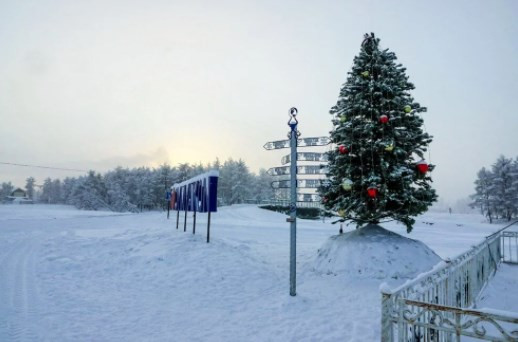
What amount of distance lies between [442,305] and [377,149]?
25.3 feet

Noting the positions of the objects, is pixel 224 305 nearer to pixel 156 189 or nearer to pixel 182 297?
pixel 182 297


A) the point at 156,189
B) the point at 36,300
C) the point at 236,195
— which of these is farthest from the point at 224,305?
the point at 156,189

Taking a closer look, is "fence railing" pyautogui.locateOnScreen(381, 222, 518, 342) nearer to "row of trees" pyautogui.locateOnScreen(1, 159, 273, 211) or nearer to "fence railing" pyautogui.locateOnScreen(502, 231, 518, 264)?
"fence railing" pyautogui.locateOnScreen(502, 231, 518, 264)

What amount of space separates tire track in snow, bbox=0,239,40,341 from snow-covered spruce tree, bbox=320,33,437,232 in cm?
879

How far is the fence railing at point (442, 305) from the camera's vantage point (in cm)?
351

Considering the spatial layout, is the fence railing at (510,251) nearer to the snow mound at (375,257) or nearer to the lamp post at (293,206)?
the snow mound at (375,257)

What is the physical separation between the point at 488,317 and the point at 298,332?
3300mm

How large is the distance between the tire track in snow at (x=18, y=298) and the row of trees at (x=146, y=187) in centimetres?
6265

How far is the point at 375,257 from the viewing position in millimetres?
10023

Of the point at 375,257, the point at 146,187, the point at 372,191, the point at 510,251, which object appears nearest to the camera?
the point at 375,257

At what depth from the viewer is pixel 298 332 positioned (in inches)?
228

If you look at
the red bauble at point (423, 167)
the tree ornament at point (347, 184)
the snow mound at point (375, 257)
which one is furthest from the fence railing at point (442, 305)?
the tree ornament at point (347, 184)

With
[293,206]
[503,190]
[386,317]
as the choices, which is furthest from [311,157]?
[503,190]

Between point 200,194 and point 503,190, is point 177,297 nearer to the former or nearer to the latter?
point 200,194
